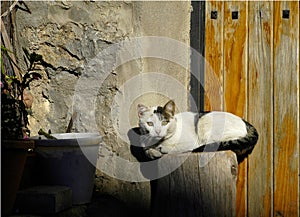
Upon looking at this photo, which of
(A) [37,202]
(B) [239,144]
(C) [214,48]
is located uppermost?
(C) [214,48]

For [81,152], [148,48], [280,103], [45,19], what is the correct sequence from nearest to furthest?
[81,152]
[45,19]
[148,48]
[280,103]

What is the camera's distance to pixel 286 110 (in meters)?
2.93

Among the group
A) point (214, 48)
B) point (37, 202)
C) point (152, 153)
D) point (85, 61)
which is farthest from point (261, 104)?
point (37, 202)

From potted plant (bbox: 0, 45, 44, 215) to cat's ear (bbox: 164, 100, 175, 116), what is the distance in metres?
0.73

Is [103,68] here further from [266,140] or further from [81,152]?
[266,140]

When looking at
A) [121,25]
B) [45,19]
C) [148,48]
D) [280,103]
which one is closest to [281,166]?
[280,103]

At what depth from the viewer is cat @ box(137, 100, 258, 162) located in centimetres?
274

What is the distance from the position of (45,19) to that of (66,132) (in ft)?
1.81

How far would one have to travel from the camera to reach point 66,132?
2494 mm

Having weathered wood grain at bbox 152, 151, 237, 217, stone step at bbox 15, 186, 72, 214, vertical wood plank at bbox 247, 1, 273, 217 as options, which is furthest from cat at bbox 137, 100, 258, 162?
stone step at bbox 15, 186, 72, 214

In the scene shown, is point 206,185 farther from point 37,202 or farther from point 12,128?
point 12,128

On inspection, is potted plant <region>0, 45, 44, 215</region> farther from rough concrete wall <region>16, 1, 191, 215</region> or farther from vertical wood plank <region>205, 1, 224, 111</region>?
vertical wood plank <region>205, 1, 224, 111</region>

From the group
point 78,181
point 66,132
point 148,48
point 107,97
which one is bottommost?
point 78,181

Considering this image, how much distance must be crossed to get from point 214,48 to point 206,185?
Answer: 1027 mm
